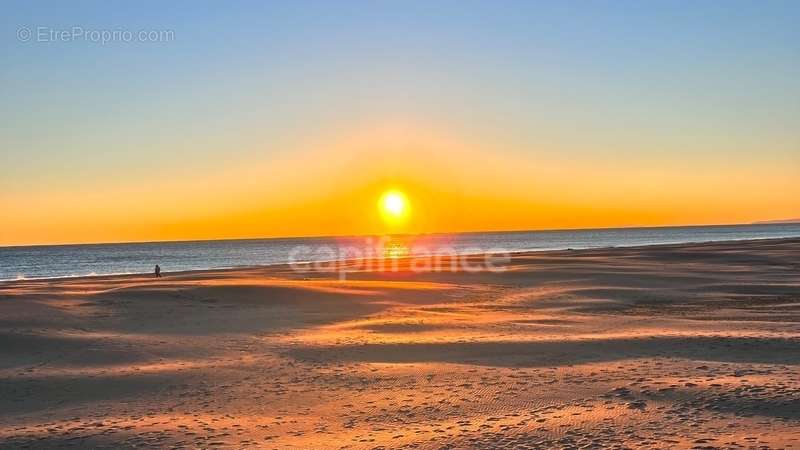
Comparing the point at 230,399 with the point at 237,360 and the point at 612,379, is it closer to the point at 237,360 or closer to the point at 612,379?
the point at 237,360

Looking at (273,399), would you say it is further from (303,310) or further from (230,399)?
(303,310)

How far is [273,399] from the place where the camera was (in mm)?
11305

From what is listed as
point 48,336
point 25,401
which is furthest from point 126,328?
point 25,401

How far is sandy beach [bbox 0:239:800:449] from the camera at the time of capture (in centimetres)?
917

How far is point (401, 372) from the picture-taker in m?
13.1

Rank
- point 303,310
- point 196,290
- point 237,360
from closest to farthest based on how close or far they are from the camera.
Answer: point 237,360 < point 303,310 < point 196,290

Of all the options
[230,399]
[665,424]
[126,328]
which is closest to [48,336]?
[126,328]

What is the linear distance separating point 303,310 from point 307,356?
28.5ft

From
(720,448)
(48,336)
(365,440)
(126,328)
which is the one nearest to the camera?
(720,448)

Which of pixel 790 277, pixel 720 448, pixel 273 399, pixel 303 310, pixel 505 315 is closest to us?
pixel 720 448

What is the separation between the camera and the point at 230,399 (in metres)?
11.3

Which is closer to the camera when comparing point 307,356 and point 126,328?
point 307,356

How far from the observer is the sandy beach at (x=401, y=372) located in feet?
30.1

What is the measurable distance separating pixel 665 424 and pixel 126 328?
50.6 ft
